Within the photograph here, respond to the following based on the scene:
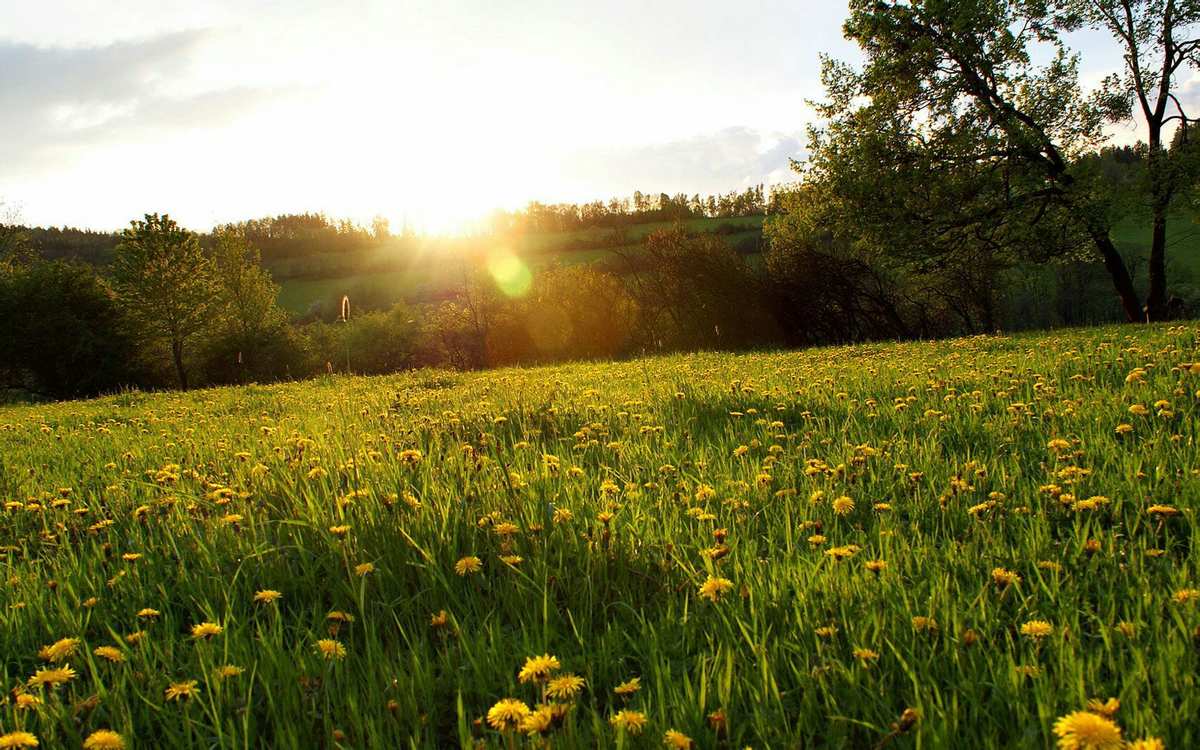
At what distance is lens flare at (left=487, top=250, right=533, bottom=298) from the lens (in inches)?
1564

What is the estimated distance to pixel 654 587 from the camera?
7.94 feet

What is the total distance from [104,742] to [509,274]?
42.8 m

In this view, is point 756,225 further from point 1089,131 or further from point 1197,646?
point 1197,646

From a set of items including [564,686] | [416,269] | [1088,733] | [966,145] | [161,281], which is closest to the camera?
[1088,733]

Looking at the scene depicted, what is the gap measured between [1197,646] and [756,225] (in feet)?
209

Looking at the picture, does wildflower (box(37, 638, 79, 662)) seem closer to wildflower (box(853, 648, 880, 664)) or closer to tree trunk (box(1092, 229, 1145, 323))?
wildflower (box(853, 648, 880, 664))

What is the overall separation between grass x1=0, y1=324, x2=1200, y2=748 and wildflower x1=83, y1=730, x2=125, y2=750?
7.0 inches

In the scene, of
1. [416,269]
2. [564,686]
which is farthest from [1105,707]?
[416,269]

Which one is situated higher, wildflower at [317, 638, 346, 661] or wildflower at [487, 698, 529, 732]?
wildflower at [487, 698, 529, 732]

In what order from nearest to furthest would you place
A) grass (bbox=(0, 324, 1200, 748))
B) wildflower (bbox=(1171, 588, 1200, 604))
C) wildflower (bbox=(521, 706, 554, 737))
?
wildflower (bbox=(521, 706, 554, 737)) < grass (bbox=(0, 324, 1200, 748)) < wildflower (bbox=(1171, 588, 1200, 604))

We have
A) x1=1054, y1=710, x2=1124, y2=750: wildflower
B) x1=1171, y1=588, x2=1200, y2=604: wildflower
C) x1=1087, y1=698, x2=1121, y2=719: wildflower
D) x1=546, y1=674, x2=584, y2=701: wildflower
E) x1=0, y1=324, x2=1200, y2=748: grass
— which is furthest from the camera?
x1=1171, y1=588, x2=1200, y2=604: wildflower

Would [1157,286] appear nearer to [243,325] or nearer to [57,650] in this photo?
[57,650]

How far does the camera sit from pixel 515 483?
3.29 metres

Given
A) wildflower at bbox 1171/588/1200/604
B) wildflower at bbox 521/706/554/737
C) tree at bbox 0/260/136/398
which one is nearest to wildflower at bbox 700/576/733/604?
wildflower at bbox 521/706/554/737
